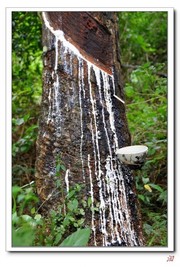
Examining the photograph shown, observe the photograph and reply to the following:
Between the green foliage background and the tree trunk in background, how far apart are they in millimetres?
56

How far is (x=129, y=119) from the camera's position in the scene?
1965 millimetres

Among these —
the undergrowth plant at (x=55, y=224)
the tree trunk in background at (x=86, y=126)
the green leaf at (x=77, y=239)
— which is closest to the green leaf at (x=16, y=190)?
the undergrowth plant at (x=55, y=224)

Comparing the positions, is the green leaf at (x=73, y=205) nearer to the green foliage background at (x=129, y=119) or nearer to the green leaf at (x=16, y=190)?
the green foliage background at (x=129, y=119)

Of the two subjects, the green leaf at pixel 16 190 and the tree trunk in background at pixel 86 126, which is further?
the tree trunk in background at pixel 86 126

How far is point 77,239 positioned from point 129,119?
760mm

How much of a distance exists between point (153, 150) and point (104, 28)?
0.50 meters

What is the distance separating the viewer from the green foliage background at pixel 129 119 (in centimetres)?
136

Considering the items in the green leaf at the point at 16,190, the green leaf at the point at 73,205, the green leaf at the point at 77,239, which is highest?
the green leaf at the point at 16,190

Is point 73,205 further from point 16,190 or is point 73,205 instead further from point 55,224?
point 16,190

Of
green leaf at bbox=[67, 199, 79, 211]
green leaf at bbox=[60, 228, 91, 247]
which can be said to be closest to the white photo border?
green leaf at bbox=[60, 228, 91, 247]

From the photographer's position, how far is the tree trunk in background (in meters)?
1.41

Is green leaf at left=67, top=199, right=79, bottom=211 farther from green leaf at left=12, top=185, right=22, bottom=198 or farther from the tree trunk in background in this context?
green leaf at left=12, top=185, right=22, bottom=198
